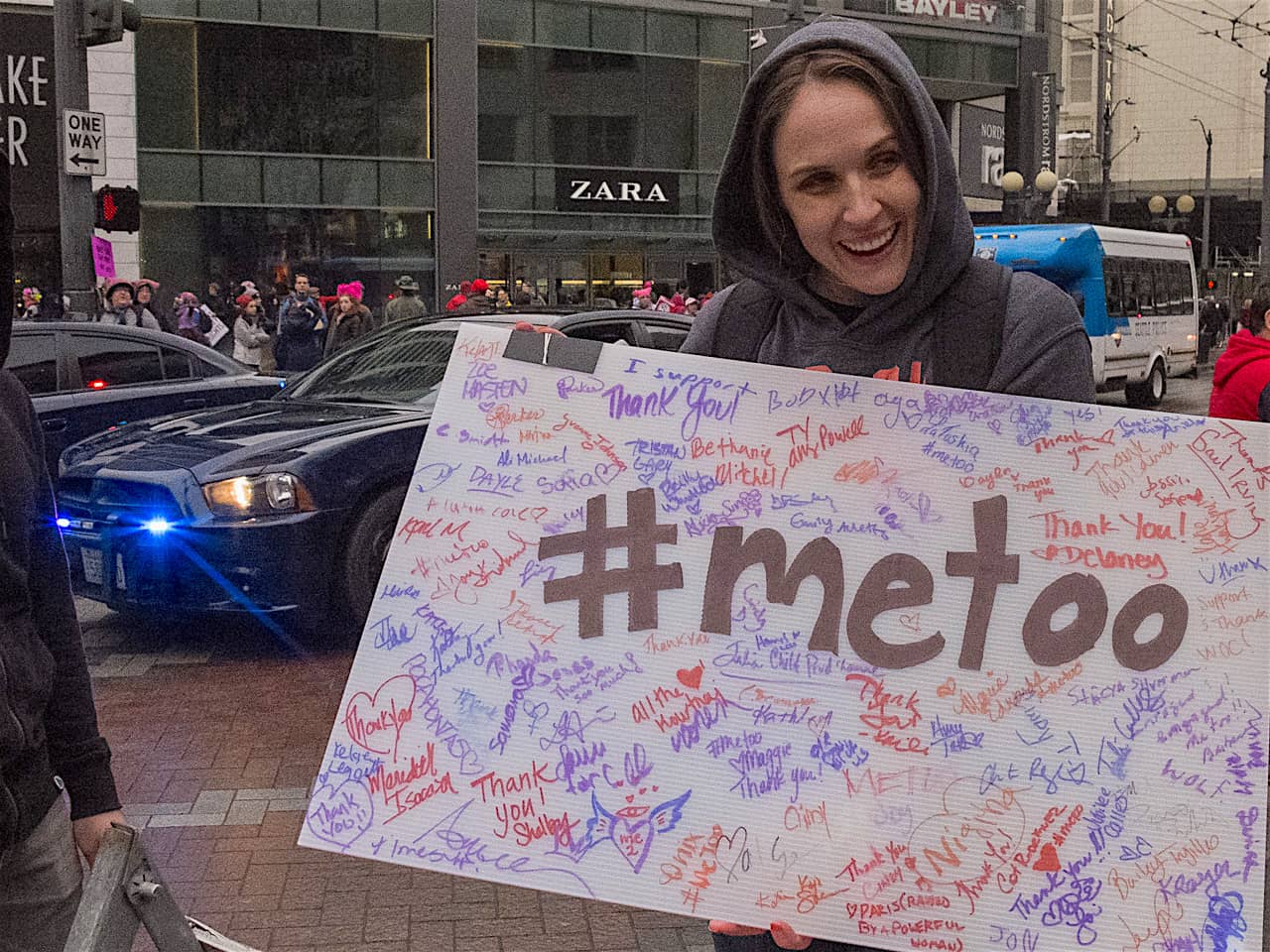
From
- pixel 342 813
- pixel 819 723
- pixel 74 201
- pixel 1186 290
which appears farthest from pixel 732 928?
pixel 1186 290

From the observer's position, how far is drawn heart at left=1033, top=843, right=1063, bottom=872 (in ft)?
6.28

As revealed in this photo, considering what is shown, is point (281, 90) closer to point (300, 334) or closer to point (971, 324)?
point (300, 334)

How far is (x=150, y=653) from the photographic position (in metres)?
7.03

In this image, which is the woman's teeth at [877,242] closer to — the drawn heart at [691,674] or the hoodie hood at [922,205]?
the hoodie hood at [922,205]

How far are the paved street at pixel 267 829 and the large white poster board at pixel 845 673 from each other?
2100mm

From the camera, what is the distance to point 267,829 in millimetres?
4758

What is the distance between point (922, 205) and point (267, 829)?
136 inches

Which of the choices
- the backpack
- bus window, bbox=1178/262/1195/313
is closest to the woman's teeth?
the backpack

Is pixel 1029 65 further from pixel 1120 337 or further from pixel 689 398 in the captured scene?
pixel 689 398

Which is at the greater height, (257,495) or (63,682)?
Result: (63,682)

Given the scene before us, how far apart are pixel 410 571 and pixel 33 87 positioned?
23994 mm

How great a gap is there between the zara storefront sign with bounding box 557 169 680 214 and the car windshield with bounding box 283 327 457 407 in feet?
65.7

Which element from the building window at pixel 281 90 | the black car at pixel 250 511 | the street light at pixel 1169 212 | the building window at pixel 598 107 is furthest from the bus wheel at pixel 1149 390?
the street light at pixel 1169 212

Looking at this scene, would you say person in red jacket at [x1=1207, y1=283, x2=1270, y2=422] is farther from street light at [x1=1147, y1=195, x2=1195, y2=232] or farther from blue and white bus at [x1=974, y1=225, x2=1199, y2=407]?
street light at [x1=1147, y1=195, x2=1195, y2=232]
